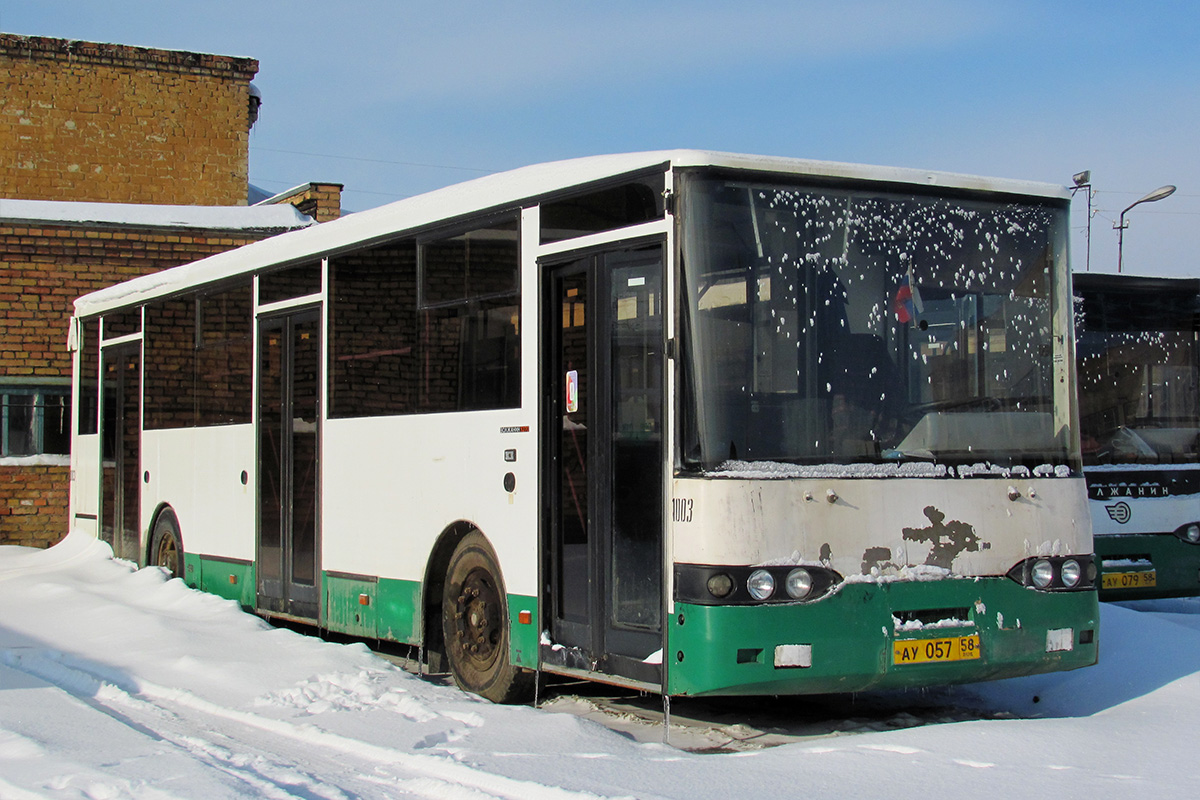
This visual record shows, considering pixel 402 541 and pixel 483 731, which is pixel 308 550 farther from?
pixel 483 731

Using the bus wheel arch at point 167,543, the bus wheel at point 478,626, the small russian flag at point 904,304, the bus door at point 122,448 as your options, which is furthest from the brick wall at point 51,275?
the small russian flag at point 904,304

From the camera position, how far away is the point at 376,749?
625 centimetres

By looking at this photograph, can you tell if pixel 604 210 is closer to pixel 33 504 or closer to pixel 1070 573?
pixel 1070 573

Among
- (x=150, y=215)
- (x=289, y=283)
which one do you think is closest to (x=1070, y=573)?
(x=289, y=283)

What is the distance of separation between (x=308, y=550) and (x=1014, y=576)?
552 cm

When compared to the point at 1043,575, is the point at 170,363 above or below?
above

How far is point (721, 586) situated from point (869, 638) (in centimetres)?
80

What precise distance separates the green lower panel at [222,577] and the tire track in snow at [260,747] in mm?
2326

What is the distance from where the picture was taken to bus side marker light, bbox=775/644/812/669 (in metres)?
6.33

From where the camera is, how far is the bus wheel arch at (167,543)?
13.0m

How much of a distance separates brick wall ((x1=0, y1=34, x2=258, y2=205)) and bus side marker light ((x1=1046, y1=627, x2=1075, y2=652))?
21.5 metres

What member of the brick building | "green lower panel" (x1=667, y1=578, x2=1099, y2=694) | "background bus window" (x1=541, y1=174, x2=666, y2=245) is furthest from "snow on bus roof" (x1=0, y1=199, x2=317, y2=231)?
"green lower panel" (x1=667, y1=578, x2=1099, y2=694)

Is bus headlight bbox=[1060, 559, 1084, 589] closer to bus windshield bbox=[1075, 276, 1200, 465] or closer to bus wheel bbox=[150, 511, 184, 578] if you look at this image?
bus windshield bbox=[1075, 276, 1200, 465]

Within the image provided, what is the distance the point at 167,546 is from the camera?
1334 cm
